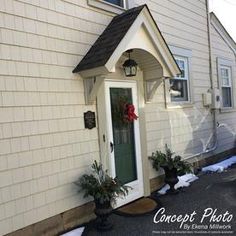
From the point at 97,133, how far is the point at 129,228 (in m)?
1.51

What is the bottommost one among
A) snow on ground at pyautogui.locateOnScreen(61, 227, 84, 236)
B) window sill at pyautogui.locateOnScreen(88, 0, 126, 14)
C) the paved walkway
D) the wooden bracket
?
the paved walkway

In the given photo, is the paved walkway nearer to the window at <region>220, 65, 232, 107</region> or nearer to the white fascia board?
the white fascia board

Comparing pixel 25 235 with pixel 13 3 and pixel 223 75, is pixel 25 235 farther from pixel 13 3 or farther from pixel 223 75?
pixel 223 75

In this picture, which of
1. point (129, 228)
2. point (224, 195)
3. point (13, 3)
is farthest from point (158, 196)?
point (13, 3)

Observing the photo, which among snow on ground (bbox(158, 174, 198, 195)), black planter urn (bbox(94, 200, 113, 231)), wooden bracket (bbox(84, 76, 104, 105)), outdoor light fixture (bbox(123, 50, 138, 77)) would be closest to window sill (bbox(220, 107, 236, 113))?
snow on ground (bbox(158, 174, 198, 195))

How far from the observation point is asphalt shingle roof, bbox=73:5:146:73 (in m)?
4.36

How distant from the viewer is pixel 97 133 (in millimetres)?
4906

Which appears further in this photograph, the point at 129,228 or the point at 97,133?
the point at 97,133

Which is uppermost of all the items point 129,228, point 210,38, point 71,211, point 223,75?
point 210,38

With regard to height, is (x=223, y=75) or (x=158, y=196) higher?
(x=223, y=75)

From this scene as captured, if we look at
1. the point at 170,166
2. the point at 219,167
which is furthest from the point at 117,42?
the point at 219,167

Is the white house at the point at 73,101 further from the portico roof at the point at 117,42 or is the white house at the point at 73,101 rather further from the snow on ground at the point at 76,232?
the snow on ground at the point at 76,232

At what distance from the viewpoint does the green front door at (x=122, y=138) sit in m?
5.31

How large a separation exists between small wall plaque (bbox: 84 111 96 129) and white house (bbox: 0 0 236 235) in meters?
0.02
